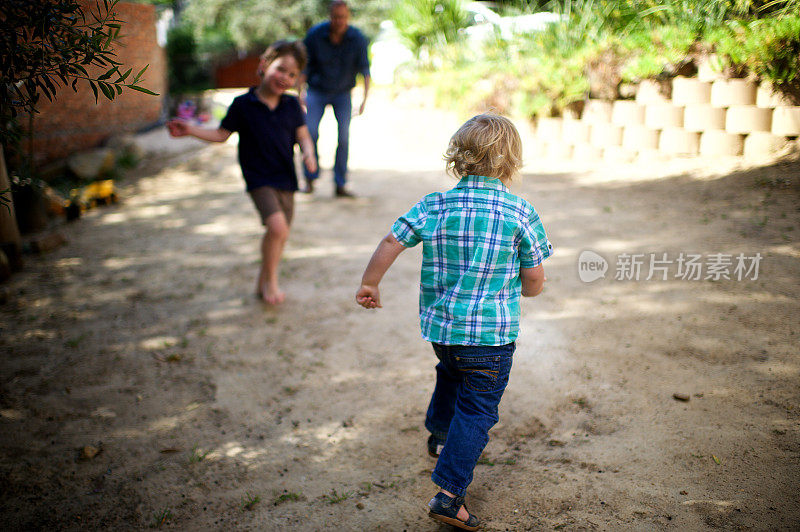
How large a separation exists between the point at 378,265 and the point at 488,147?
56cm

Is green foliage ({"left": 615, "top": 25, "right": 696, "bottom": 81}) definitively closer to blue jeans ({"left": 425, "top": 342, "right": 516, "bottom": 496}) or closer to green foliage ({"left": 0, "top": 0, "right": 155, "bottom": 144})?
blue jeans ({"left": 425, "top": 342, "right": 516, "bottom": 496})

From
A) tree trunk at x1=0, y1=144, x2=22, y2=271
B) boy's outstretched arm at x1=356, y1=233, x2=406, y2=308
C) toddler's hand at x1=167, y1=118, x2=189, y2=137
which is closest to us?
boy's outstretched arm at x1=356, y1=233, x2=406, y2=308

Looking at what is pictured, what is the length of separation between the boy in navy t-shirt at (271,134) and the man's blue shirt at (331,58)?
218 centimetres

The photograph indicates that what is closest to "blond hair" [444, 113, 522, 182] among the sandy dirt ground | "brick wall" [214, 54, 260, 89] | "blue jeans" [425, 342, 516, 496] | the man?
the sandy dirt ground

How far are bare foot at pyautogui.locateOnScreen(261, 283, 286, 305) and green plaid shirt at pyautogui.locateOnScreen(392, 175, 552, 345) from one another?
87.5 inches

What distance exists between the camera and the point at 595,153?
6.67 meters

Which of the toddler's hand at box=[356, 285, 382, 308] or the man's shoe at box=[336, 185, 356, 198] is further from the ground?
the toddler's hand at box=[356, 285, 382, 308]

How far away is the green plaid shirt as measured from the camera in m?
1.99

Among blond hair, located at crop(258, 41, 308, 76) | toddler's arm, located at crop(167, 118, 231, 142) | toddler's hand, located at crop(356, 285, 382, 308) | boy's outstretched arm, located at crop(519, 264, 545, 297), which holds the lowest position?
toddler's hand, located at crop(356, 285, 382, 308)

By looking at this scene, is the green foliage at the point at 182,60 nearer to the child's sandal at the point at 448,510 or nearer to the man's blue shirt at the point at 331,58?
the man's blue shirt at the point at 331,58

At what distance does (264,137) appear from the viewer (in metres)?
3.75

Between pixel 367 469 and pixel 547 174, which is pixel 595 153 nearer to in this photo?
pixel 547 174

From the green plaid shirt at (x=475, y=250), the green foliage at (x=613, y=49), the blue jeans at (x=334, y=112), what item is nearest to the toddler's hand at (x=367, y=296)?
the green plaid shirt at (x=475, y=250)

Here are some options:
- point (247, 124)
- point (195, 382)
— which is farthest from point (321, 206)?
point (195, 382)
